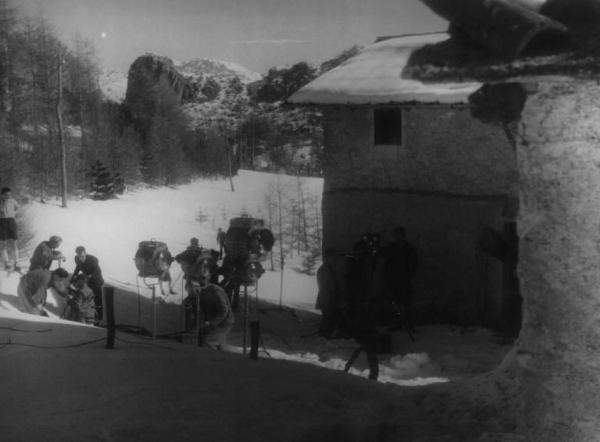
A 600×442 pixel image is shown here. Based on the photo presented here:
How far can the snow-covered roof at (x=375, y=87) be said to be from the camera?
1018 cm

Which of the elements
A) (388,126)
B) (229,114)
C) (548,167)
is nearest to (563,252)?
(548,167)

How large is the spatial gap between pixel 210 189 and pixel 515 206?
2374 centimetres

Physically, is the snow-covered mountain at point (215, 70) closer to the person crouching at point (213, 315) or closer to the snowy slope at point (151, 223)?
the snowy slope at point (151, 223)

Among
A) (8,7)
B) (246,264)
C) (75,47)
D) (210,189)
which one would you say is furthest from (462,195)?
(210,189)

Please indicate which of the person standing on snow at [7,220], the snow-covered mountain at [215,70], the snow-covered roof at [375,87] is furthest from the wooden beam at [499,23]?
the snow-covered mountain at [215,70]

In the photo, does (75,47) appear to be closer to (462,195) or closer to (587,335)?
(462,195)

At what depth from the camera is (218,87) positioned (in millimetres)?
45000

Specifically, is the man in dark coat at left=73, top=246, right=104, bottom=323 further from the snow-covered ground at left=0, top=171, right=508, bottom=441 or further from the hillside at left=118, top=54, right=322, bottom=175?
the hillside at left=118, top=54, right=322, bottom=175

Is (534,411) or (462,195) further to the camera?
(462,195)

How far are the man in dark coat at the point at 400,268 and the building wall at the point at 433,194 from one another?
86 cm

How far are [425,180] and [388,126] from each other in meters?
1.08

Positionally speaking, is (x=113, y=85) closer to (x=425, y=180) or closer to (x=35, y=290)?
(x=425, y=180)

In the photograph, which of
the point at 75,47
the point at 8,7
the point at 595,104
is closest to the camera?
the point at 595,104

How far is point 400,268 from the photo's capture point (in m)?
10.2
